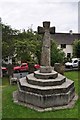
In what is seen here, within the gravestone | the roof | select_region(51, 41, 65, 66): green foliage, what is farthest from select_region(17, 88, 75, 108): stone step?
the roof

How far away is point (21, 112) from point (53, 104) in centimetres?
176

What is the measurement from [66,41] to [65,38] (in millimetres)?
1097

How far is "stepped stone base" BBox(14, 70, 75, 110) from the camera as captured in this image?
12688 mm

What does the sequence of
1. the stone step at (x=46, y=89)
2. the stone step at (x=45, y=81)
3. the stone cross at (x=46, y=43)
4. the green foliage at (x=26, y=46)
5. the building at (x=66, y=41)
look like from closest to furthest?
the stone step at (x=46, y=89)
the stone step at (x=45, y=81)
the stone cross at (x=46, y=43)
the green foliage at (x=26, y=46)
the building at (x=66, y=41)

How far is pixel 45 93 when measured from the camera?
12.8 meters

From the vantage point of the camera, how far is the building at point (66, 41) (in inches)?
1983

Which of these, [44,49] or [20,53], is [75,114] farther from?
[20,53]

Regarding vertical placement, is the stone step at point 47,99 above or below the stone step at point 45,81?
below

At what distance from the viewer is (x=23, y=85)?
13.9m

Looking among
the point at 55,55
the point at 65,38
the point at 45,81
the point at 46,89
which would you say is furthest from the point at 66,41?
the point at 46,89

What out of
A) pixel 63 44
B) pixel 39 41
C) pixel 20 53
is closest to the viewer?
pixel 20 53

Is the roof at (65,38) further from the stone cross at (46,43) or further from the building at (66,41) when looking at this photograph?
the stone cross at (46,43)

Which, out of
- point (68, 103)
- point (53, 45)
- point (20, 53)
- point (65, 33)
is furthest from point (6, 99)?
point (65, 33)

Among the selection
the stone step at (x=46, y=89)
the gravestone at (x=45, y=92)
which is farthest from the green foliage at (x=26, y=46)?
the stone step at (x=46, y=89)
